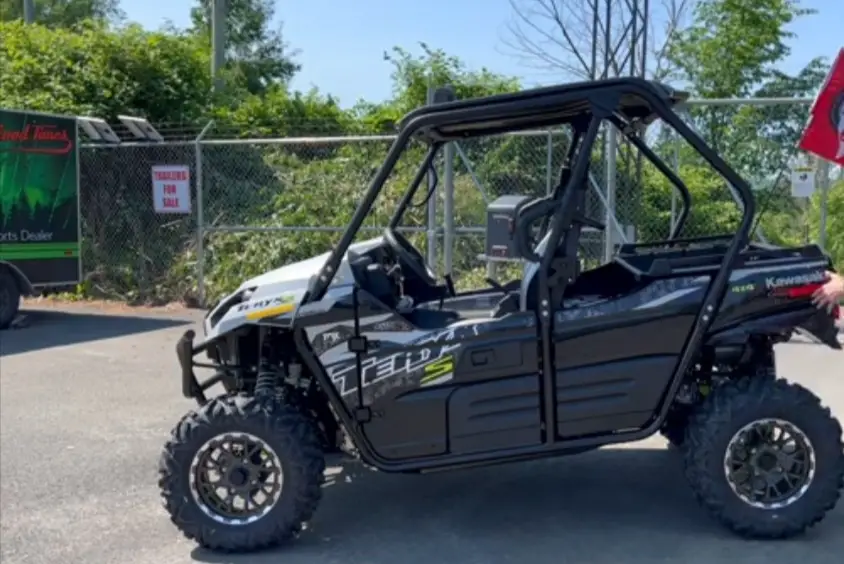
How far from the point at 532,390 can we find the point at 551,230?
0.75m

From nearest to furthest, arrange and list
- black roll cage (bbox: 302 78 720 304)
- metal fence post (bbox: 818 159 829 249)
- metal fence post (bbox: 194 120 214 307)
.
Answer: black roll cage (bbox: 302 78 720 304), metal fence post (bbox: 818 159 829 249), metal fence post (bbox: 194 120 214 307)

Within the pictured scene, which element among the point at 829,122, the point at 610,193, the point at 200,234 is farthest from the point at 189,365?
the point at 200,234

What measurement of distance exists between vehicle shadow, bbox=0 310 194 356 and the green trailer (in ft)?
1.57

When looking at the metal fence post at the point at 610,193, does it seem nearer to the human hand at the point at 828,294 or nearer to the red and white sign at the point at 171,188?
the human hand at the point at 828,294

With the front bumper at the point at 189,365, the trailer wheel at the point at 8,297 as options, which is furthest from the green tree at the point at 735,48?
the front bumper at the point at 189,365

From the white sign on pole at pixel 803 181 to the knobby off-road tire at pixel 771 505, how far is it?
17.1 ft

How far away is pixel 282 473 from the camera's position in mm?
4859

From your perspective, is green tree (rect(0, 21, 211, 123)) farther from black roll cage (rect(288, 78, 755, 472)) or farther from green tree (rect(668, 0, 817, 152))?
black roll cage (rect(288, 78, 755, 472))

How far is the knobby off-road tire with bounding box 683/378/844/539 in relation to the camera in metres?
4.78

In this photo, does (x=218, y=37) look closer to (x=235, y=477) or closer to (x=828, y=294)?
(x=235, y=477)

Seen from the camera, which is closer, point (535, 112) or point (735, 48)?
point (535, 112)

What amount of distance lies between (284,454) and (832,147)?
3.42 metres

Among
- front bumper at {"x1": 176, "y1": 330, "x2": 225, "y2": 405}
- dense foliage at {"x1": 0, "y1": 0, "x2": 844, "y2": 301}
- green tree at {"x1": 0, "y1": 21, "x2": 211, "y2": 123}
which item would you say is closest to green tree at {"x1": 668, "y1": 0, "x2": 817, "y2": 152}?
dense foliage at {"x1": 0, "y1": 0, "x2": 844, "y2": 301}

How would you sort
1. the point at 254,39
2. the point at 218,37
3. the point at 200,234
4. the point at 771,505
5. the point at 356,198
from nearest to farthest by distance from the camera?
the point at 771,505 → the point at 200,234 → the point at 356,198 → the point at 218,37 → the point at 254,39
